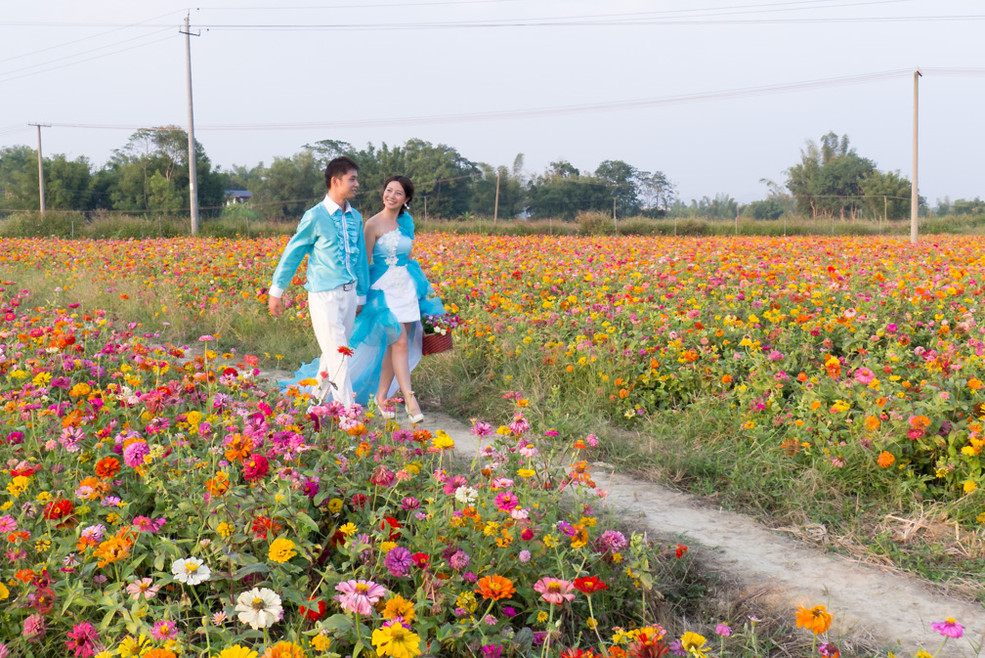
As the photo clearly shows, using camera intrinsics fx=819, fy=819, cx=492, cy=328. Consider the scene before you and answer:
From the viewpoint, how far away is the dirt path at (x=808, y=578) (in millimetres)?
2623

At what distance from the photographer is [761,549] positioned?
3.26m

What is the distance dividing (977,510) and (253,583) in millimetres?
2848

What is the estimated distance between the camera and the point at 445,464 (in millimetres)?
3904

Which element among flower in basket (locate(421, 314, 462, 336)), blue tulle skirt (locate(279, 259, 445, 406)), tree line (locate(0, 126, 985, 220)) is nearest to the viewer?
blue tulle skirt (locate(279, 259, 445, 406))

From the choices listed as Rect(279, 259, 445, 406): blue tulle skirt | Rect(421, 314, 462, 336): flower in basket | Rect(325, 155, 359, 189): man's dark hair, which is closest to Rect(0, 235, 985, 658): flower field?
Rect(421, 314, 462, 336): flower in basket

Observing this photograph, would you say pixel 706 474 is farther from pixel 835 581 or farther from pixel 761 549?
pixel 835 581

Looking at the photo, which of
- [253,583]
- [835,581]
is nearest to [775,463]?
[835,581]

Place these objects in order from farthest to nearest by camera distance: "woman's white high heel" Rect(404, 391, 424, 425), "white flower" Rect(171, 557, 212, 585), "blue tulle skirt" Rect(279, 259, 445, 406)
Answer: "blue tulle skirt" Rect(279, 259, 445, 406) < "woman's white high heel" Rect(404, 391, 424, 425) < "white flower" Rect(171, 557, 212, 585)

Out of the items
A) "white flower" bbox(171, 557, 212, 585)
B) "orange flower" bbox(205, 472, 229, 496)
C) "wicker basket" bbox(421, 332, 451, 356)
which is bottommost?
"white flower" bbox(171, 557, 212, 585)

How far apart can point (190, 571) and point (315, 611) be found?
0.33 meters

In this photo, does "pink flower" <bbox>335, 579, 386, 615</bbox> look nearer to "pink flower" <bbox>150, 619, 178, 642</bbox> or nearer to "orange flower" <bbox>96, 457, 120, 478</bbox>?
"pink flower" <bbox>150, 619, 178, 642</bbox>

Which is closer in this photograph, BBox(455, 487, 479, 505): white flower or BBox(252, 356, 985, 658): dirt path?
BBox(455, 487, 479, 505): white flower

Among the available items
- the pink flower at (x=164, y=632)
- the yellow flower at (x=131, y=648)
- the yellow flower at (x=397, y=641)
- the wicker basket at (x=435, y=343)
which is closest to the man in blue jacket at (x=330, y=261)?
the wicker basket at (x=435, y=343)

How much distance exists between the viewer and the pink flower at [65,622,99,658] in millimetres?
1863
